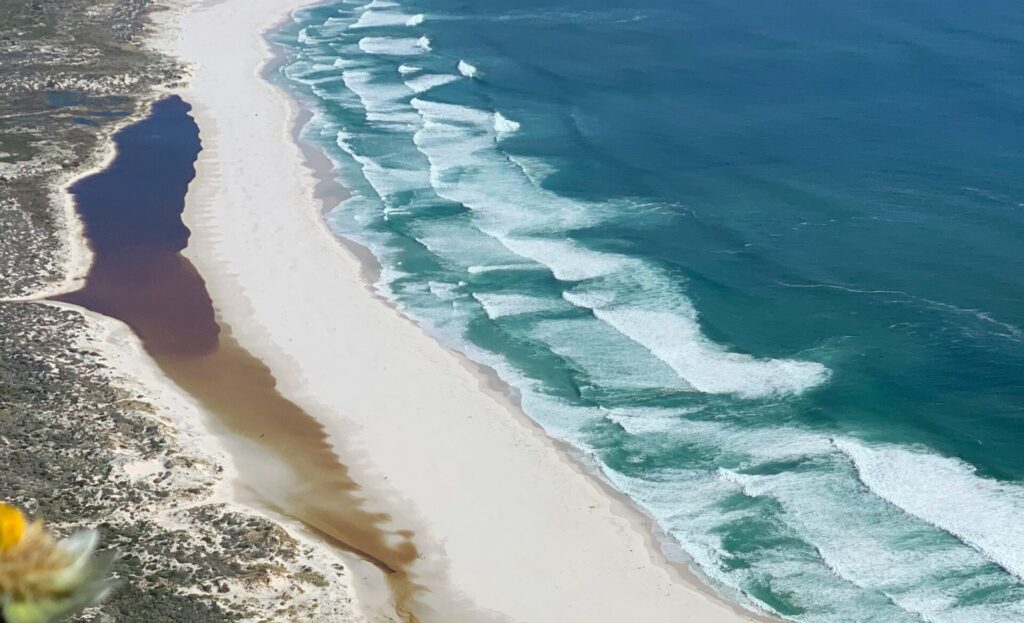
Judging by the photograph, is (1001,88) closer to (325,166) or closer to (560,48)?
(560,48)

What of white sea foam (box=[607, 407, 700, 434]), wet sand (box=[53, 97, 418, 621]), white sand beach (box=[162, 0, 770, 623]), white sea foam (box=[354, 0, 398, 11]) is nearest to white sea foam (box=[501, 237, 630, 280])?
white sand beach (box=[162, 0, 770, 623])

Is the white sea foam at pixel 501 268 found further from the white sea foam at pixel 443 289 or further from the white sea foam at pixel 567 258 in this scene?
the white sea foam at pixel 443 289

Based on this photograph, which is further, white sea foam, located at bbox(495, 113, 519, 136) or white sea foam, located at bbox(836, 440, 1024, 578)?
white sea foam, located at bbox(495, 113, 519, 136)

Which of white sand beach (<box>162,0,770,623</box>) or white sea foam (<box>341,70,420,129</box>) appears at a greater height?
white sea foam (<box>341,70,420,129</box>)

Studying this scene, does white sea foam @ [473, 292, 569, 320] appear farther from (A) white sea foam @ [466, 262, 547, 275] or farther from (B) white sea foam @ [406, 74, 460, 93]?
(B) white sea foam @ [406, 74, 460, 93]

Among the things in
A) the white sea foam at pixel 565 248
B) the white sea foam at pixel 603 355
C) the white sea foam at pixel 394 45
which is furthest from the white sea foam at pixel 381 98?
the white sea foam at pixel 603 355

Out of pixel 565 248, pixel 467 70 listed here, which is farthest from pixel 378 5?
pixel 565 248
